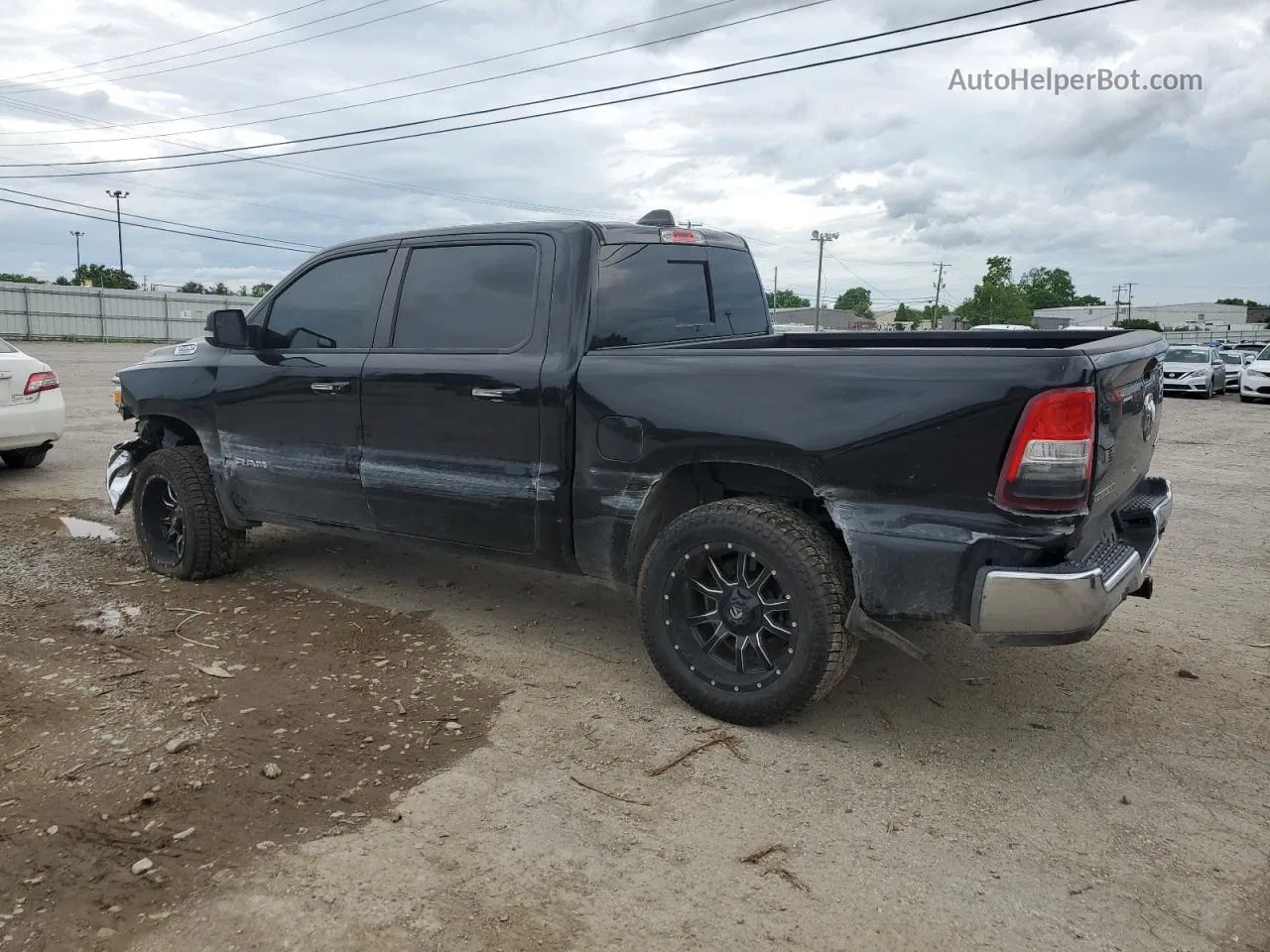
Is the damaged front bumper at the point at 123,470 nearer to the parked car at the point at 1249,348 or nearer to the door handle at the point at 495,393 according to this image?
the door handle at the point at 495,393

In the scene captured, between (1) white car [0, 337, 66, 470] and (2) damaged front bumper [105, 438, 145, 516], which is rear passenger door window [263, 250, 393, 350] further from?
(1) white car [0, 337, 66, 470]

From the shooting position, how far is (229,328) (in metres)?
4.96

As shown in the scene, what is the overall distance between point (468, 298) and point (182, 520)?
235cm

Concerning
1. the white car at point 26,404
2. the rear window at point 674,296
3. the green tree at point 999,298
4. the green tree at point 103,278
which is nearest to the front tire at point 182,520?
the rear window at point 674,296

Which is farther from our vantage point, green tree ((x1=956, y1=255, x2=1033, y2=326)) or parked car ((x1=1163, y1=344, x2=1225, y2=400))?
green tree ((x1=956, y1=255, x2=1033, y2=326))

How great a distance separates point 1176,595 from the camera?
541cm

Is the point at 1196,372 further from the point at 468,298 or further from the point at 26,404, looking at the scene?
the point at 26,404

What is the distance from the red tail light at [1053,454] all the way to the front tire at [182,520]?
4.23 metres

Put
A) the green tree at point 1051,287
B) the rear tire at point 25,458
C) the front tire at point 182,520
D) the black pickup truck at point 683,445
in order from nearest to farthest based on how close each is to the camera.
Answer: the black pickup truck at point 683,445
the front tire at point 182,520
the rear tire at point 25,458
the green tree at point 1051,287

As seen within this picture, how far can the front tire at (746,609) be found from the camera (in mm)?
3385

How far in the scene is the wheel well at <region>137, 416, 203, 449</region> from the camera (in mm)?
5680

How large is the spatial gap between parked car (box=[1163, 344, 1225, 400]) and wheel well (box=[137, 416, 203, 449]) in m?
23.2

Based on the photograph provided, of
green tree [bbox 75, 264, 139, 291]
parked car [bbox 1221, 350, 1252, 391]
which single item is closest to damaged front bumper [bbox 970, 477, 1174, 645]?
parked car [bbox 1221, 350, 1252, 391]

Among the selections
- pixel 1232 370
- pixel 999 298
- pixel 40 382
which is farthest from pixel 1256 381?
pixel 999 298
